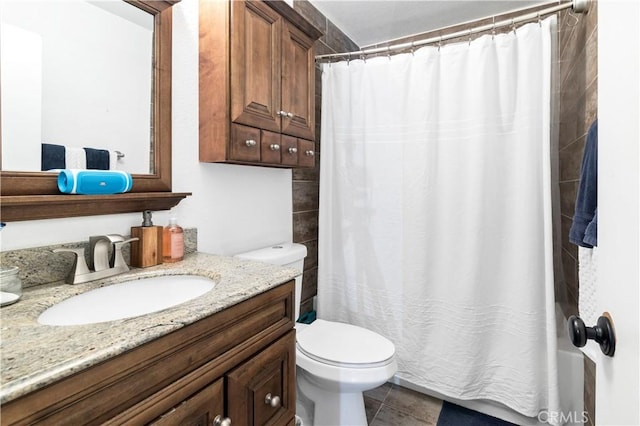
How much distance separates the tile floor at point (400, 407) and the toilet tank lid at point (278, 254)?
37.9 inches

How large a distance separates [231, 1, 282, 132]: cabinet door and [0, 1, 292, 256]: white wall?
19 centimetres

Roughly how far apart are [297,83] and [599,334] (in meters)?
1.50

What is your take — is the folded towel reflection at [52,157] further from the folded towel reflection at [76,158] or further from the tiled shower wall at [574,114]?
the tiled shower wall at [574,114]

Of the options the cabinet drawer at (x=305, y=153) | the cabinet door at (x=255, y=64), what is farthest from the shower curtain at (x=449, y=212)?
the cabinet door at (x=255, y=64)

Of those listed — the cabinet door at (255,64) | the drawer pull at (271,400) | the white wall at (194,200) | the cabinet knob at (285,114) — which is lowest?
the drawer pull at (271,400)

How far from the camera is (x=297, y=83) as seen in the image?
5.38 feet

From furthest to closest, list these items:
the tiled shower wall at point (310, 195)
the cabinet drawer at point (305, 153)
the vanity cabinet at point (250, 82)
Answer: the tiled shower wall at point (310, 195), the cabinet drawer at point (305, 153), the vanity cabinet at point (250, 82)

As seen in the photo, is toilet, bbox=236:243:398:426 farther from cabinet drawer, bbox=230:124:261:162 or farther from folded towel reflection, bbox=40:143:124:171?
folded towel reflection, bbox=40:143:124:171

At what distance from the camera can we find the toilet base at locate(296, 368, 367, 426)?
1.47 metres

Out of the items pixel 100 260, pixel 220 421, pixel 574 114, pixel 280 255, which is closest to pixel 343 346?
pixel 280 255

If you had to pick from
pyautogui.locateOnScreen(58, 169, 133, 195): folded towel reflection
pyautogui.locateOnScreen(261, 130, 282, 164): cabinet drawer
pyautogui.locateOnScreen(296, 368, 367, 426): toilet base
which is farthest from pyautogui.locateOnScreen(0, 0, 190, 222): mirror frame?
pyautogui.locateOnScreen(296, 368, 367, 426): toilet base

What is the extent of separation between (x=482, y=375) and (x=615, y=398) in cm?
133

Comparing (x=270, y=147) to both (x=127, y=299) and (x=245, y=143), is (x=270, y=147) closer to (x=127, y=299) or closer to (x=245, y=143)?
(x=245, y=143)

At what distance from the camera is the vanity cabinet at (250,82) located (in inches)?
51.3
